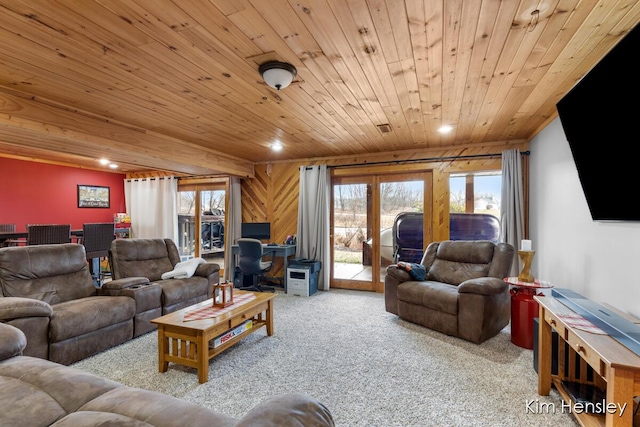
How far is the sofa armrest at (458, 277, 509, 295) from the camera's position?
2.89 meters

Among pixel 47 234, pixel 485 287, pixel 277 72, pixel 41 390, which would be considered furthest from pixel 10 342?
pixel 485 287

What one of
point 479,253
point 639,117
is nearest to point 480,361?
point 479,253

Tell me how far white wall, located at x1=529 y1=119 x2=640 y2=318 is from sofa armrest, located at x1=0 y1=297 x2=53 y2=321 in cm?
403

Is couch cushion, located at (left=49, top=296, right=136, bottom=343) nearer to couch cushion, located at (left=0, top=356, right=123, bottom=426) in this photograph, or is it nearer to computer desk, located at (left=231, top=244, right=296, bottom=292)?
couch cushion, located at (left=0, top=356, right=123, bottom=426)

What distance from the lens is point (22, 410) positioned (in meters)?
1.12

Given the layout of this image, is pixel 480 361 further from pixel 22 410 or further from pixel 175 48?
pixel 175 48

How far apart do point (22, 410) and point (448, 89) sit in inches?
125

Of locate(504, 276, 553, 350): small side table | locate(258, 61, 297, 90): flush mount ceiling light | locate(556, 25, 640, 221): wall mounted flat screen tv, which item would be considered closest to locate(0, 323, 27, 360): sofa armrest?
locate(258, 61, 297, 90): flush mount ceiling light

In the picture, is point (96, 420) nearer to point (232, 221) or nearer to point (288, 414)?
point (288, 414)

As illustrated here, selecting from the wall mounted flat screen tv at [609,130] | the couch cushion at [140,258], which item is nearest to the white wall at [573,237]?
the wall mounted flat screen tv at [609,130]

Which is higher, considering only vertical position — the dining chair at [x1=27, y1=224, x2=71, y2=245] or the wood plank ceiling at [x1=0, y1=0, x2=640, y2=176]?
the wood plank ceiling at [x1=0, y1=0, x2=640, y2=176]

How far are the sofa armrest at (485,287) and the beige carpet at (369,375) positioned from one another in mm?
511

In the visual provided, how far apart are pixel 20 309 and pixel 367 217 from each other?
13.8ft

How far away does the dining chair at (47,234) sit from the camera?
3.90 m
